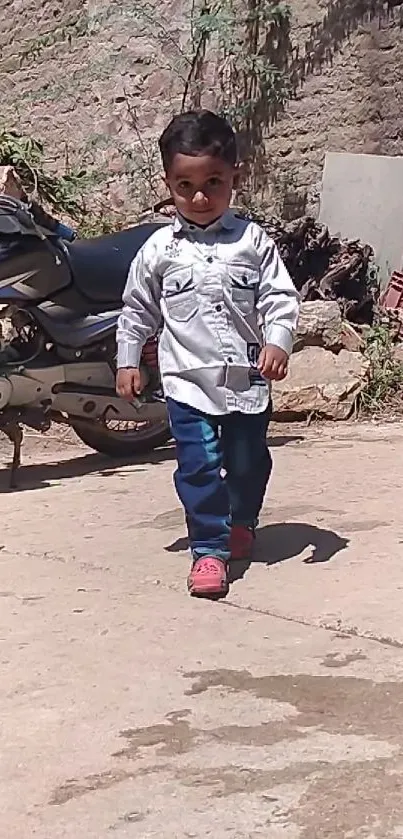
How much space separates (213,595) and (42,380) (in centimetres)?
191

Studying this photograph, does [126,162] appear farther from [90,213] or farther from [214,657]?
[214,657]

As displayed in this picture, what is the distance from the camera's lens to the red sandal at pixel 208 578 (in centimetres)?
359

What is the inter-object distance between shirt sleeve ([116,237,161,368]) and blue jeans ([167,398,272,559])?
0.65 ft

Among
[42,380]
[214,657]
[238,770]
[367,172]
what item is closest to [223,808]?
[238,770]

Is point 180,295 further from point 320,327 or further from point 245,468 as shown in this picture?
point 320,327

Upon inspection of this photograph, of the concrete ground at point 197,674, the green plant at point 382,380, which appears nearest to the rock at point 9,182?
the green plant at point 382,380

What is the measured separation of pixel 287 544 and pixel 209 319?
33.1 inches

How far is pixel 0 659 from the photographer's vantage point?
3.13m

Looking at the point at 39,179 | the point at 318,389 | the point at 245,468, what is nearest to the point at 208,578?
the point at 245,468

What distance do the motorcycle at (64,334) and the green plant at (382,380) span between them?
1.30 m

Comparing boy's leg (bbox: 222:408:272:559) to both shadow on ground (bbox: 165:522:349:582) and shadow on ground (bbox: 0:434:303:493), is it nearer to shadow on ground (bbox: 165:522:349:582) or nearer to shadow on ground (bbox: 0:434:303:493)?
shadow on ground (bbox: 165:522:349:582)

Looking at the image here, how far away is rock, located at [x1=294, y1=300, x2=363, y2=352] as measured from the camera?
6.70 meters

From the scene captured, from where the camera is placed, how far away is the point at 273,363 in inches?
139

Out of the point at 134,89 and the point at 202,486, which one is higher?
the point at 134,89
